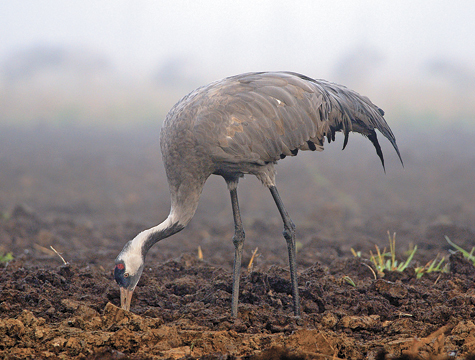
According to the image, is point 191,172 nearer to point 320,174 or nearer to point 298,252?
point 298,252

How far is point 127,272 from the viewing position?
13.9ft

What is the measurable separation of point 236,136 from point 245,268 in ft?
6.99

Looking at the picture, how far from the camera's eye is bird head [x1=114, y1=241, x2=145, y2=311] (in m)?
4.20

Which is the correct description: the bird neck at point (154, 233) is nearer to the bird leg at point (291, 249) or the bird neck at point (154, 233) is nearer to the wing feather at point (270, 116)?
the wing feather at point (270, 116)

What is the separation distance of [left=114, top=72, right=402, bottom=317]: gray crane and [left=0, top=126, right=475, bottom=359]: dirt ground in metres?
0.38

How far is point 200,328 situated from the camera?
152 inches

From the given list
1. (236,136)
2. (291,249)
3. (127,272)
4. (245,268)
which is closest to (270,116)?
(236,136)

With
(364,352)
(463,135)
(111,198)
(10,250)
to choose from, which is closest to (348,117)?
(364,352)

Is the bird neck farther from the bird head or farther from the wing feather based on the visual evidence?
the wing feather

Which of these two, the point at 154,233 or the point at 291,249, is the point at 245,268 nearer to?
the point at 291,249

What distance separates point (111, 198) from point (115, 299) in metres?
9.57

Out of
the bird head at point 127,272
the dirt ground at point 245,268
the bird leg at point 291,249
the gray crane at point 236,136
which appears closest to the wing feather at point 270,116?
the gray crane at point 236,136

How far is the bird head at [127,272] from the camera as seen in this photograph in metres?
4.20

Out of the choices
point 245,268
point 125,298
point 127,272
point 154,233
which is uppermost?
point 154,233
